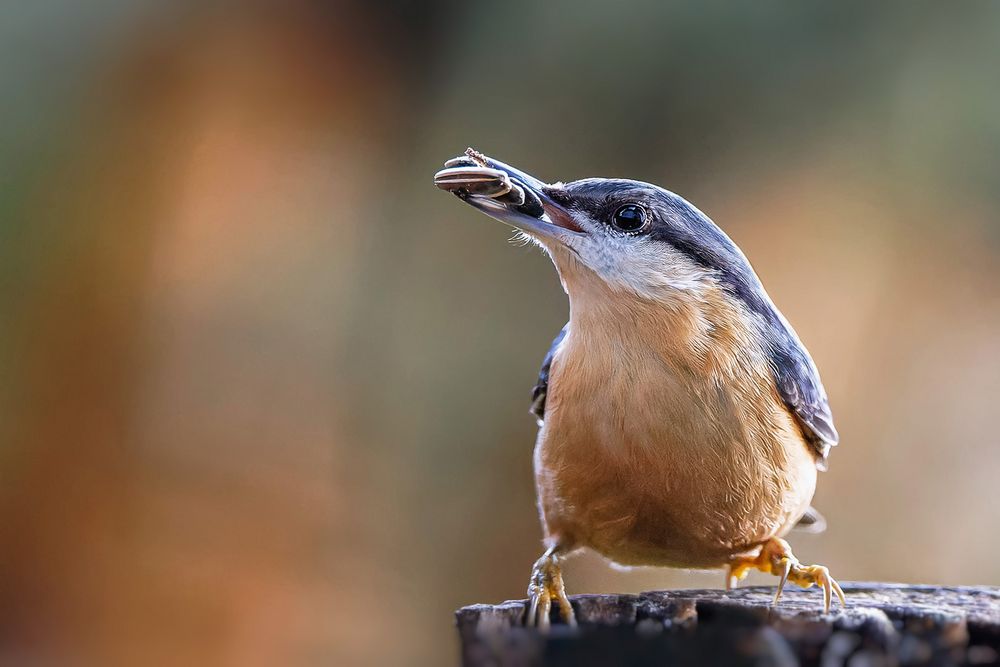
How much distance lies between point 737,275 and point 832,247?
4027 mm

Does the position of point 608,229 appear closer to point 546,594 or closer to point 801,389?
point 801,389

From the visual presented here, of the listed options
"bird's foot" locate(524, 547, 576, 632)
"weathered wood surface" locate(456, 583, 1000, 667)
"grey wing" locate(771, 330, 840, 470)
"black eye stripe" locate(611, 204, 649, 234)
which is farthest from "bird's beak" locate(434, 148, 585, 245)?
"weathered wood surface" locate(456, 583, 1000, 667)

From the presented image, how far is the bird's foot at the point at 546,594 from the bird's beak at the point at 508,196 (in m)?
0.98

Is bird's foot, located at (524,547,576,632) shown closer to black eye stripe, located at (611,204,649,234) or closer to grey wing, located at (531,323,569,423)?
grey wing, located at (531,323,569,423)

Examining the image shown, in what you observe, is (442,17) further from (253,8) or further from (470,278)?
(470,278)

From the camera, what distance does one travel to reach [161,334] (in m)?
6.74

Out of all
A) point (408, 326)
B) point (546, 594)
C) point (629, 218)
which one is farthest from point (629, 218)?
point (408, 326)

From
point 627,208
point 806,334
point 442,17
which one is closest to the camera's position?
point 627,208

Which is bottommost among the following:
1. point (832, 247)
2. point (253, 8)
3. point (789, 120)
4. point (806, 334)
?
point (806, 334)

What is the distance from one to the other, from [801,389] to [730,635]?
1.20 metres

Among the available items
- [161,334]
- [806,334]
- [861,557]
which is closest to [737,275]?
[806,334]

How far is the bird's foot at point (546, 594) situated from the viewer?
2279 mm

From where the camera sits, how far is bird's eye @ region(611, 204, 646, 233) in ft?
9.84

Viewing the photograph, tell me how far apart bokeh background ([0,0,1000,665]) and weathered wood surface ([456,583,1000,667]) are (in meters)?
4.33
